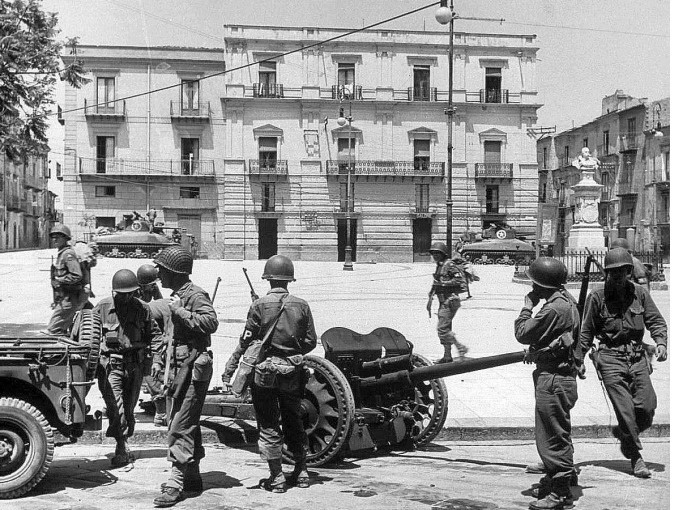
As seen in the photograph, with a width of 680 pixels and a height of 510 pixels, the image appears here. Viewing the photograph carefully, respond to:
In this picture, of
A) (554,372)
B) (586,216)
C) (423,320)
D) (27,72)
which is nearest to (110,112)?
(586,216)

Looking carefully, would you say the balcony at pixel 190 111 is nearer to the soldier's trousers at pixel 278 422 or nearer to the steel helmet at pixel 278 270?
the steel helmet at pixel 278 270

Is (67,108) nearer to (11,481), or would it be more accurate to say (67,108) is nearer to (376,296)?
(376,296)

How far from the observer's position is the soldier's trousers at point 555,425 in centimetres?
535

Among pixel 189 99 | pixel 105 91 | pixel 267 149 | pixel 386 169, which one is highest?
pixel 105 91

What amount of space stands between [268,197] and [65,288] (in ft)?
118

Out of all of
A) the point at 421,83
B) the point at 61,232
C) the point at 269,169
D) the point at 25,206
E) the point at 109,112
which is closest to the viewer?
the point at 61,232

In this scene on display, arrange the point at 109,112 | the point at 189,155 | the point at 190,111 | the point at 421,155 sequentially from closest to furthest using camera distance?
the point at 421,155 → the point at 109,112 → the point at 190,111 → the point at 189,155

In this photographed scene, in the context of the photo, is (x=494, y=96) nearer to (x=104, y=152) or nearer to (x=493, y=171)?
(x=493, y=171)

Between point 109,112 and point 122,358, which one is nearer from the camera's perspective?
point 122,358

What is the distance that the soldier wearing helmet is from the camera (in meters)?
6.20

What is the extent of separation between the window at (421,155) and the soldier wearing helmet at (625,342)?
39.3m

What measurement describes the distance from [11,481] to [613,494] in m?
4.02

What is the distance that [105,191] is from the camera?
47.4 meters

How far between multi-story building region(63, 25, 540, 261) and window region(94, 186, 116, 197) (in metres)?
0.07
